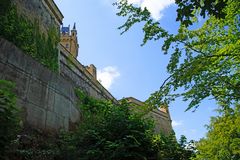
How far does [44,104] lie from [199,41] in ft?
17.0

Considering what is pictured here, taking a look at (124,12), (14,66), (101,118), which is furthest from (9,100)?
(124,12)

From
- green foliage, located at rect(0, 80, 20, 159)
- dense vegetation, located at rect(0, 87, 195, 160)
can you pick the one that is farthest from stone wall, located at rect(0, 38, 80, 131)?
green foliage, located at rect(0, 80, 20, 159)

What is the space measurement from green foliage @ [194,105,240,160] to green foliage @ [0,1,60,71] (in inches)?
375

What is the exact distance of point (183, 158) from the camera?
9.33m

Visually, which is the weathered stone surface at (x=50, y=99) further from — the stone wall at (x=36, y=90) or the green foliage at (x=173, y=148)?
the green foliage at (x=173, y=148)

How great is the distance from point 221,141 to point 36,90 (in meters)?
14.5

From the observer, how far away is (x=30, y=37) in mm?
11719

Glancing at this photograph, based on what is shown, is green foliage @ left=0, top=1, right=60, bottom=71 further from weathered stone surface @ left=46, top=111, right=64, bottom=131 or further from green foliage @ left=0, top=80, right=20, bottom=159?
green foliage @ left=0, top=80, right=20, bottom=159

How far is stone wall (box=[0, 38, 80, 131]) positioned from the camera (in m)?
8.44

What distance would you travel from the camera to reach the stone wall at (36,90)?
8.44 meters

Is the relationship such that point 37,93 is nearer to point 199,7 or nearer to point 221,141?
point 199,7

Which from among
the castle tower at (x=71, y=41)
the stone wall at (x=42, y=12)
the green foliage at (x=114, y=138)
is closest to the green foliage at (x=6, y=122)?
the green foliage at (x=114, y=138)

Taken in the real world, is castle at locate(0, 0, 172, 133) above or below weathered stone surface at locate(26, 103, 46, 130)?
above

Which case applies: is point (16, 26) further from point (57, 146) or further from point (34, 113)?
point (57, 146)
